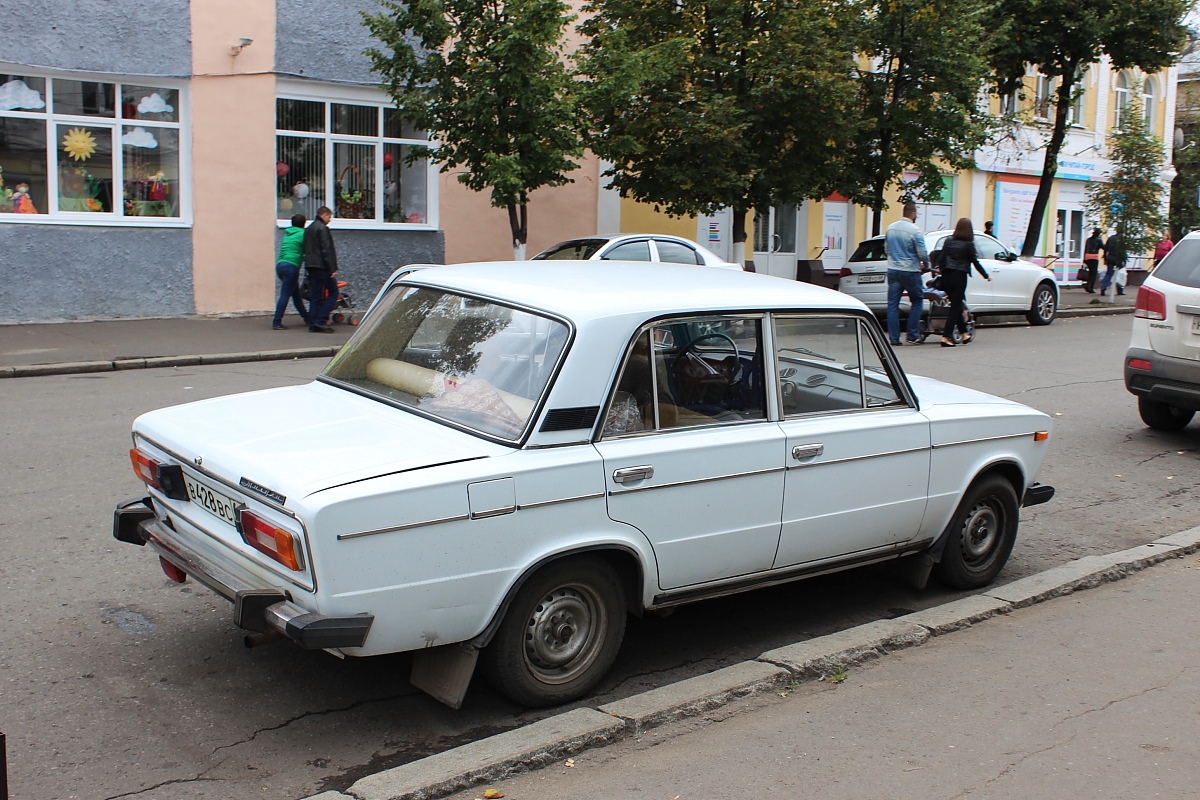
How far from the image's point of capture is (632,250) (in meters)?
16.0

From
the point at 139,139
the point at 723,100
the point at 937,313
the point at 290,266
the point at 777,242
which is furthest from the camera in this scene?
the point at 777,242

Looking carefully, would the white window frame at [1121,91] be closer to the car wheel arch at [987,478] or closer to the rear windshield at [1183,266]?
the rear windshield at [1183,266]

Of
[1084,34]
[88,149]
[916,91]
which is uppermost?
[1084,34]

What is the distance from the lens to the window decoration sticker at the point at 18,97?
16.3m

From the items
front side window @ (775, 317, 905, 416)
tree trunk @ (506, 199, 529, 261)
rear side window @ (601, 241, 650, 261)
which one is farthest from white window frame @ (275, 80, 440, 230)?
front side window @ (775, 317, 905, 416)

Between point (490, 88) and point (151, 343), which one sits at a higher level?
point (490, 88)

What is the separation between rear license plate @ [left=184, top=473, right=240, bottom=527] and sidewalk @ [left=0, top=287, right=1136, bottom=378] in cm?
944

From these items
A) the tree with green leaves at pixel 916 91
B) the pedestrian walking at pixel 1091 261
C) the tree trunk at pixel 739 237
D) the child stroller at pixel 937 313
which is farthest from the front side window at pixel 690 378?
the pedestrian walking at pixel 1091 261

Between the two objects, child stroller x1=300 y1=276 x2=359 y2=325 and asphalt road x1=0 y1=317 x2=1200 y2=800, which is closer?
asphalt road x1=0 y1=317 x2=1200 y2=800

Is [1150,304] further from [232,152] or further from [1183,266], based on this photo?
[232,152]

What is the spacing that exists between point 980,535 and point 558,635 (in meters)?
2.64

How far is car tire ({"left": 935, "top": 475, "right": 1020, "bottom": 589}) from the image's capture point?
227 inches

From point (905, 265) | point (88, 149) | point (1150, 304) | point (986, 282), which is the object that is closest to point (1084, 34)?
point (986, 282)

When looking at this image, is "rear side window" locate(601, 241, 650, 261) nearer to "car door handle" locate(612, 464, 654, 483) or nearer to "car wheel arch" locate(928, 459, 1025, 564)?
"car wheel arch" locate(928, 459, 1025, 564)
